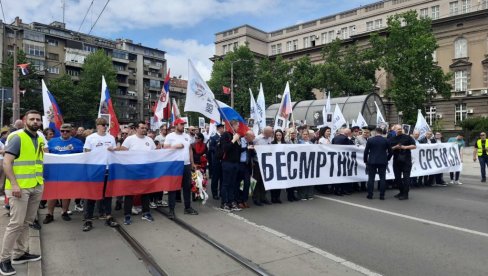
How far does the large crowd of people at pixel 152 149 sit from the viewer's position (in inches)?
A: 184

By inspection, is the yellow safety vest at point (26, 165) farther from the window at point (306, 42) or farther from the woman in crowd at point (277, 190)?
the window at point (306, 42)

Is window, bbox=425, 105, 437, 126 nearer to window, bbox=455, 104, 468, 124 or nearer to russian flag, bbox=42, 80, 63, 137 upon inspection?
window, bbox=455, 104, 468, 124

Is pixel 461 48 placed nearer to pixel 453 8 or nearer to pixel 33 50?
pixel 453 8

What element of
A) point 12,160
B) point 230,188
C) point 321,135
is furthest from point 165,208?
point 321,135

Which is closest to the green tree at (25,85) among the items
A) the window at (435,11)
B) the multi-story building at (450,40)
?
the multi-story building at (450,40)

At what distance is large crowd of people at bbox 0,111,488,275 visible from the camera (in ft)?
15.3

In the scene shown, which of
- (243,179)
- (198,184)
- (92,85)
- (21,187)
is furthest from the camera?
(92,85)

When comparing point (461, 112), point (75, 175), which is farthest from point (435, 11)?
point (75, 175)

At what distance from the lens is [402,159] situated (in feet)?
32.4

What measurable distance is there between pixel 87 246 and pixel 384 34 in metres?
55.4

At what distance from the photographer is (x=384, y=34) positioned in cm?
5362

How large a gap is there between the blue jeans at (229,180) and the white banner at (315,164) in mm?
851

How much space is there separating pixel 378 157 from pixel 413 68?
28.8m

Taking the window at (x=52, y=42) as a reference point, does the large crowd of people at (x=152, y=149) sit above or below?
below
